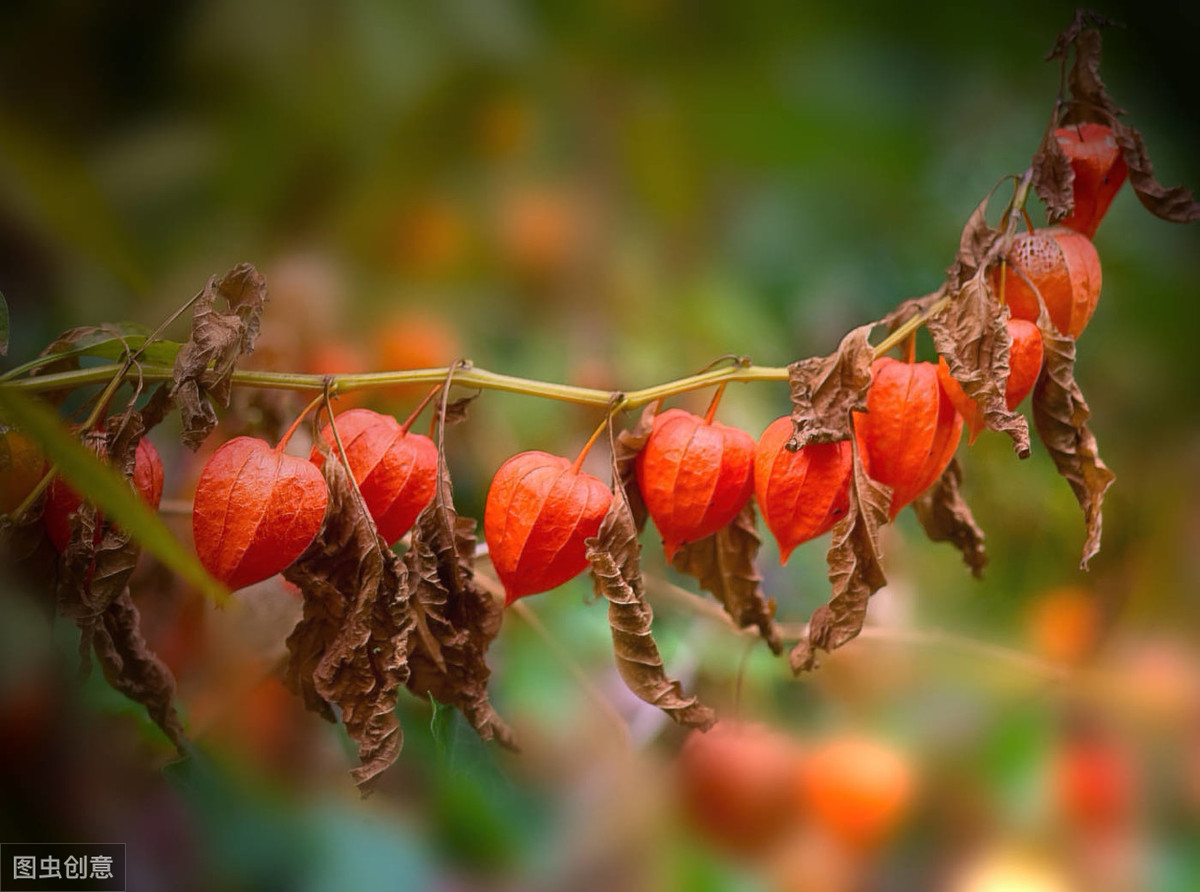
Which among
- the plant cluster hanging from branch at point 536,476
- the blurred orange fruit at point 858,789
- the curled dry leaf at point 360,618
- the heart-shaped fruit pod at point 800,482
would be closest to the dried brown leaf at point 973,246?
the plant cluster hanging from branch at point 536,476

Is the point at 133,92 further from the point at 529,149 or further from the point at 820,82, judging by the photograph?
the point at 820,82

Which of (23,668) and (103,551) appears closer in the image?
(103,551)

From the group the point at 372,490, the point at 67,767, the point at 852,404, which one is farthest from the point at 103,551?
the point at 852,404

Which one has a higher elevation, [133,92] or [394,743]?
[133,92]

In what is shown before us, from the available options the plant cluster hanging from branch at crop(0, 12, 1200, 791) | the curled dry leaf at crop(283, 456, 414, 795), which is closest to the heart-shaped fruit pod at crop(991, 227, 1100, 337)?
the plant cluster hanging from branch at crop(0, 12, 1200, 791)

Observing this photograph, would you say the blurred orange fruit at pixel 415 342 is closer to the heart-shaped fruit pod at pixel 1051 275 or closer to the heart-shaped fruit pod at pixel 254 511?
the heart-shaped fruit pod at pixel 254 511

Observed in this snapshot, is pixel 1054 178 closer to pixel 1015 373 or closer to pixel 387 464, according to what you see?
pixel 1015 373

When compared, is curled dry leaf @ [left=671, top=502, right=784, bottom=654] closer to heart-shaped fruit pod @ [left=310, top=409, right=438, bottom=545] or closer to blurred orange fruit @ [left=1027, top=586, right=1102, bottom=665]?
heart-shaped fruit pod @ [left=310, top=409, right=438, bottom=545]

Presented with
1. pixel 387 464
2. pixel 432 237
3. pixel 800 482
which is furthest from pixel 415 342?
pixel 800 482
